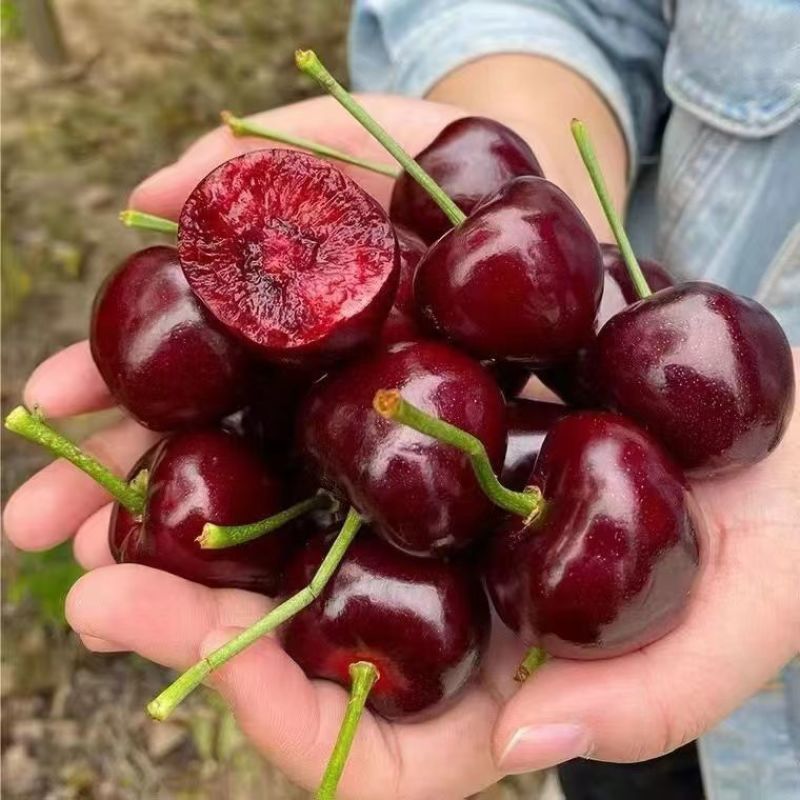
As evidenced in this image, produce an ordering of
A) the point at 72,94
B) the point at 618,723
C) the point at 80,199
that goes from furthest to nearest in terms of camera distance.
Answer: the point at 72,94 < the point at 80,199 < the point at 618,723

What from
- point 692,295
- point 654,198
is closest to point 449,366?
point 692,295

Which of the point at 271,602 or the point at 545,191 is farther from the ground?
the point at 545,191

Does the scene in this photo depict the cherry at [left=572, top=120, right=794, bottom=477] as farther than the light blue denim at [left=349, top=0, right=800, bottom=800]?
No

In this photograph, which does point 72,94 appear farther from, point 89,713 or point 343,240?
point 343,240

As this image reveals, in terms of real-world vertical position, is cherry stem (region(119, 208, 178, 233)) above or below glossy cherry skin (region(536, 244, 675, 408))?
above

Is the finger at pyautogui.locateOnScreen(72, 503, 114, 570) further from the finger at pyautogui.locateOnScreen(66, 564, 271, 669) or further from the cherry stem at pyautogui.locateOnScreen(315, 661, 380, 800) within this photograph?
the cherry stem at pyautogui.locateOnScreen(315, 661, 380, 800)

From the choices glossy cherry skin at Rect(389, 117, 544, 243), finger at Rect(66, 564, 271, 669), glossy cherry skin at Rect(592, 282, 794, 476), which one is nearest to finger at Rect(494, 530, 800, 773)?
glossy cherry skin at Rect(592, 282, 794, 476)

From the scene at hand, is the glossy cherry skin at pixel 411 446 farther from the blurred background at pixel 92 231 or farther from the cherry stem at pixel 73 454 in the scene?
the blurred background at pixel 92 231
